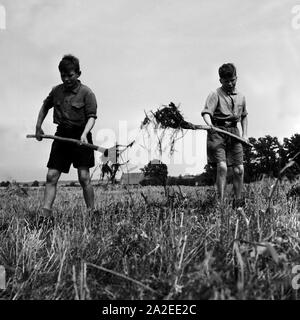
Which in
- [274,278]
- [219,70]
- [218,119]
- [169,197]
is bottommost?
[274,278]

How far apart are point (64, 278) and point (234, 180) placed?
390 centimetres

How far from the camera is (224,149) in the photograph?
5605mm

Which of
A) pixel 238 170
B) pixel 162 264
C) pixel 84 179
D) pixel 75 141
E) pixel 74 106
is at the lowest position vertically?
pixel 162 264

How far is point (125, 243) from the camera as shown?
2.65 meters

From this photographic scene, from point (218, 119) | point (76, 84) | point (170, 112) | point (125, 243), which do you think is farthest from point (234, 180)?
point (125, 243)

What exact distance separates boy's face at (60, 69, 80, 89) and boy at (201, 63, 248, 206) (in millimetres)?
1661

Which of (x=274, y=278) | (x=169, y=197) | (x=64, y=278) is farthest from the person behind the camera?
(x=169, y=197)

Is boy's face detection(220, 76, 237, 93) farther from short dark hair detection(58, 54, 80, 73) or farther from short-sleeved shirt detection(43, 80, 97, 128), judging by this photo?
Result: short dark hair detection(58, 54, 80, 73)

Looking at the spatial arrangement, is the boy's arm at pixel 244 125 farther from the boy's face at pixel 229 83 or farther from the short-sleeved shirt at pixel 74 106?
the short-sleeved shirt at pixel 74 106

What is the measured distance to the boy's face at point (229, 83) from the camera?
217 inches

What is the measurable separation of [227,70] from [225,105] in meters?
0.46

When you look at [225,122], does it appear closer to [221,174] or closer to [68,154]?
[221,174]

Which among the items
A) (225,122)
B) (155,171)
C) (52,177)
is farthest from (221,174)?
(52,177)
